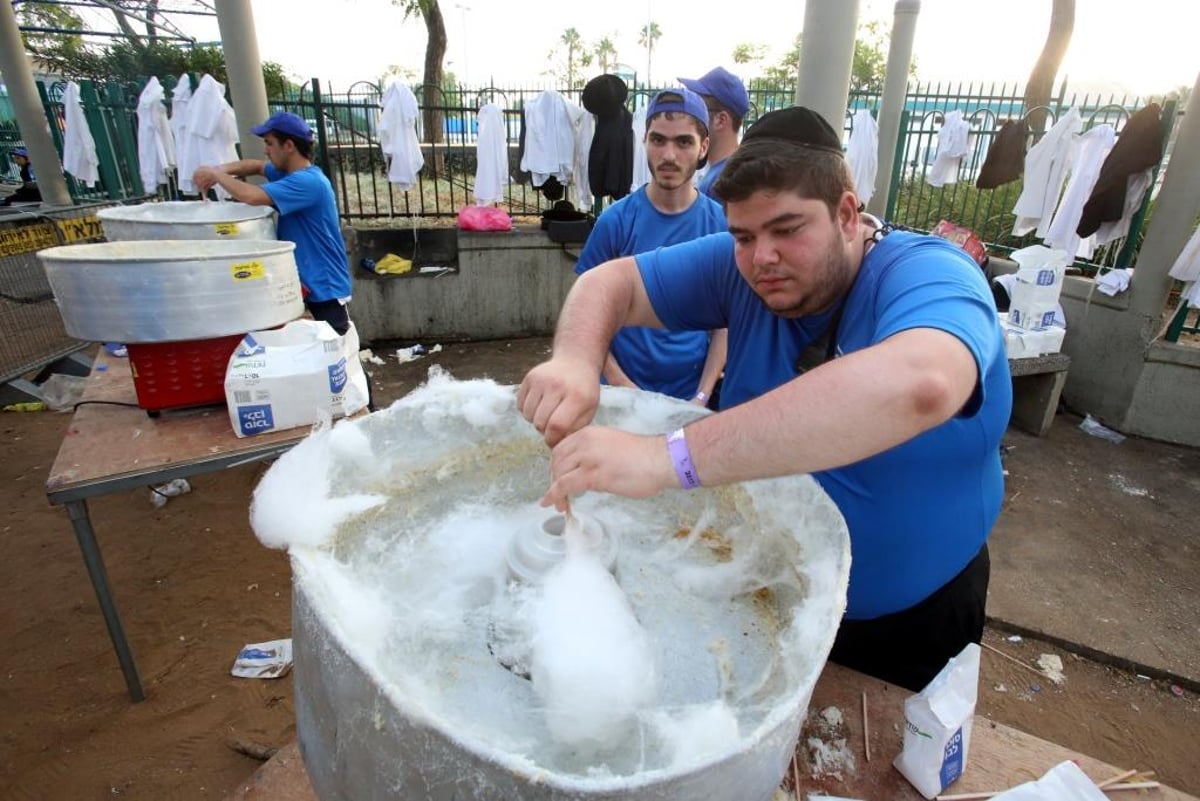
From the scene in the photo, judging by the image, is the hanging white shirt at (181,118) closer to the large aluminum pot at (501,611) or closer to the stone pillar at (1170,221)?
the large aluminum pot at (501,611)

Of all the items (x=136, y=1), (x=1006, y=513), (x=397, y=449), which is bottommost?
(x=1006, y=513)

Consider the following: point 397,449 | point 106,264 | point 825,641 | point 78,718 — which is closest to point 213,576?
point 78,718

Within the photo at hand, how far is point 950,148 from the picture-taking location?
23.7 ft

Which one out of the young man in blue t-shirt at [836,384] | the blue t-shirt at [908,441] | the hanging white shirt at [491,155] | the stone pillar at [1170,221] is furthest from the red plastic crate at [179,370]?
the stone pillar at [1170,221]

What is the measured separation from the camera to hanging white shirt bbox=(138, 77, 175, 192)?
7031mm

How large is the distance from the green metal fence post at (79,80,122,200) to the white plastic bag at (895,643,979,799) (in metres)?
10.1

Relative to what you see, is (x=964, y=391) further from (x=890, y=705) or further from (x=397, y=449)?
(x=397, y=449)

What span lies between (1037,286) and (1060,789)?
195 inches

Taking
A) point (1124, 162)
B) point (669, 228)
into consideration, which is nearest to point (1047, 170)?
point (1124, 162)

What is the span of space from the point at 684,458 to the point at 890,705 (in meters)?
0.77

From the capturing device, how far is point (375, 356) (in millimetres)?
6836

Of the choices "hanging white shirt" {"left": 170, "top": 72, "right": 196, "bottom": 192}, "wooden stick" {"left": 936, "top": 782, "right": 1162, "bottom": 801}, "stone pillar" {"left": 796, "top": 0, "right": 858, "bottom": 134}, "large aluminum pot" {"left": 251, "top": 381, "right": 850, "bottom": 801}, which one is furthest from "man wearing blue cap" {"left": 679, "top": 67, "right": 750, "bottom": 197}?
"hanging white shirt" {"left": 170, "top": 72, "right": 196, "bottom": 192}

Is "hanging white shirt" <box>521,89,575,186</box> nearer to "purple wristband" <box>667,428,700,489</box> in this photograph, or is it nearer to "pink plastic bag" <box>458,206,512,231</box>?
"pink plastic bag" <box>458,206,512,231</box>

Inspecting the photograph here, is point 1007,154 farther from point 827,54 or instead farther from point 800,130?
point 800,130
